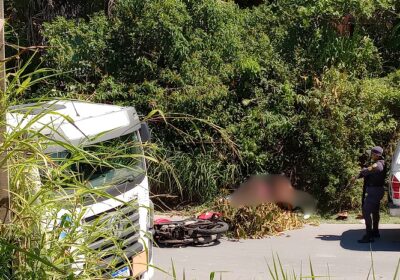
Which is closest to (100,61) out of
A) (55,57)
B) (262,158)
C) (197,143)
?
(55,57)

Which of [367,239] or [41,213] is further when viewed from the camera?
[367,239]

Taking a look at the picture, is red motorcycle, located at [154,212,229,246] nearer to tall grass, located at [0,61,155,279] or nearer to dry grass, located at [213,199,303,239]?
dry grass, located at [213,199,303,239]

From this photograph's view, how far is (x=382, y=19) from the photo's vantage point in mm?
15156

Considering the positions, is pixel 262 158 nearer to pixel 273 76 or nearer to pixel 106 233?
pixel 273 76

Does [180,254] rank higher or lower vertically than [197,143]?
lower

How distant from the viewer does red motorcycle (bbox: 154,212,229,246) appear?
1088cm

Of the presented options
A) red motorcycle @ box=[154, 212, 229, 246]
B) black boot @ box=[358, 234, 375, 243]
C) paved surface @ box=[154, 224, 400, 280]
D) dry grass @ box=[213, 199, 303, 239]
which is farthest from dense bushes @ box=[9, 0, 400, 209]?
black boot @ box=[358, 234, 375, 243]

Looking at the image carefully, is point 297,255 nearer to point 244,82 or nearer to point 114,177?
point 244,82

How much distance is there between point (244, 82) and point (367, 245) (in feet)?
14.8

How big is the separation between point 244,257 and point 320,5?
21.0 ft

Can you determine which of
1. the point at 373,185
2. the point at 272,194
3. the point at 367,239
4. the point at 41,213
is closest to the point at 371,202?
the point at 373,185

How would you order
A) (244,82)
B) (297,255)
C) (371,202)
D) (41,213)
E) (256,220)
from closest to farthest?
(41,213)
(297,255)
(371,202)
(256,220)
(244,82)

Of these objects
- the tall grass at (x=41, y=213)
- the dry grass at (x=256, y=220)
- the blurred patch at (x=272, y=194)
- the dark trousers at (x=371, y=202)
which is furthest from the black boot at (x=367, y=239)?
the tall grass at (x=41, y=213)

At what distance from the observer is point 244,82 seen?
1400 cm
